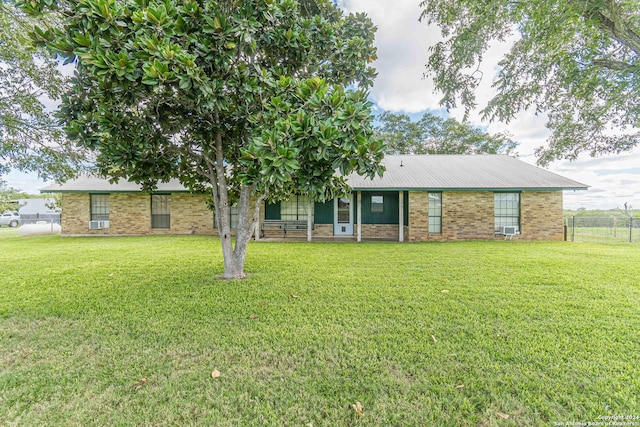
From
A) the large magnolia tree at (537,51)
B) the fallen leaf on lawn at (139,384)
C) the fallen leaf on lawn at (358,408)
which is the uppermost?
the large magnolia tree at (537,51)

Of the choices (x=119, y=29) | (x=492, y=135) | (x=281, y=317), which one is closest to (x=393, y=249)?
(x=281, y=317)

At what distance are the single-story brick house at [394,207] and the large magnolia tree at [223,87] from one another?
661 cm

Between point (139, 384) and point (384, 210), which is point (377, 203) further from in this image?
point (139, 384)

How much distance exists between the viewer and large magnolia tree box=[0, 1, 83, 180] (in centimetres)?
499

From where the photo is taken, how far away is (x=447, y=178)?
12164 mm

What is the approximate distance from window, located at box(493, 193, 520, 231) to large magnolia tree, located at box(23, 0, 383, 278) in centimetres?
940

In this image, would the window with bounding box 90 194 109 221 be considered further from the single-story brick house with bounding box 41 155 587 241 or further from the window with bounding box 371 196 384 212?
the window with bounding box 371 196 384 212

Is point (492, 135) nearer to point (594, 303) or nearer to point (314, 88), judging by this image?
point (594, 303)

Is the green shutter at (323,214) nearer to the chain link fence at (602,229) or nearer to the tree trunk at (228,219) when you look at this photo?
the tree trunk at (228,219)

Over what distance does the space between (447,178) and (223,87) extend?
10.8m

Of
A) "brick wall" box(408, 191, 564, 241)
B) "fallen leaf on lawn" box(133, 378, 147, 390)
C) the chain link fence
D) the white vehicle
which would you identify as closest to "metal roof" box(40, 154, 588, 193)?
"brick wall" box(408, 191, 564, 241)

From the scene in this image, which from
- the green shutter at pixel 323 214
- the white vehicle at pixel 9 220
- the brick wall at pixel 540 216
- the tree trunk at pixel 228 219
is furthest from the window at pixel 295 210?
the white vehicle at pixel 9 220

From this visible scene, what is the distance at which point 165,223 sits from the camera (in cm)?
1370

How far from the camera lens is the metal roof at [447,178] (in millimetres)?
11164
